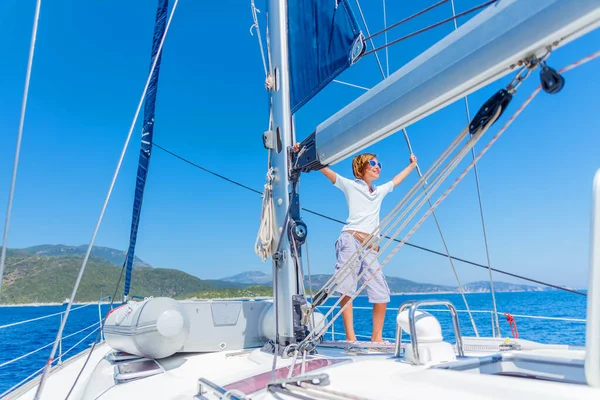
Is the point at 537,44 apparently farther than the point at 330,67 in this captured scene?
No

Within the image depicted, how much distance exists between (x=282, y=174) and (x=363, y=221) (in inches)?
33.3

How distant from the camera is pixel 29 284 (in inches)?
3573

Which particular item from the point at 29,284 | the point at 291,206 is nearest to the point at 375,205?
the point at 291,206

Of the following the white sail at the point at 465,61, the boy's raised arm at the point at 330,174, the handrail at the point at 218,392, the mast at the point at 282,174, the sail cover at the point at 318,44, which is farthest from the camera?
the boy's raised arm at the point at 330,174

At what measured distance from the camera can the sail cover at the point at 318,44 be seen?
94.1 inches

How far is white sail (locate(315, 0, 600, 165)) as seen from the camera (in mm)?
1204

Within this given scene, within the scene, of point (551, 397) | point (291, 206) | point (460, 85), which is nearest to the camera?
point (551, 397)

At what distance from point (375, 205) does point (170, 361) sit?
6.69 ft

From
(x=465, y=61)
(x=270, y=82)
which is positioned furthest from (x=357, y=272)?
(x=465, y=61)

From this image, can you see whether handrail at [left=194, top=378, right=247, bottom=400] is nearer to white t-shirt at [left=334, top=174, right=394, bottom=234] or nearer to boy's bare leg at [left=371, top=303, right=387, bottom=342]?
boy's bare leg at [left=371, top=303, right=387, bottom=342]

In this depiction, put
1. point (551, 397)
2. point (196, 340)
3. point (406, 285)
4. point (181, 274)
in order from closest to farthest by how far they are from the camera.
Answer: point (551, 397) → point (196, 340) → point (406, 285) → point (181, 274)

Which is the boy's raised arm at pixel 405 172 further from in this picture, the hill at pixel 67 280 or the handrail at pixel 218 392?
the hill at pixel 67 280

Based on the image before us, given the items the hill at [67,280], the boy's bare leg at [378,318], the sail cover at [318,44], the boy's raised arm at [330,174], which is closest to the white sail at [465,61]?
the sail cover at [318,44]

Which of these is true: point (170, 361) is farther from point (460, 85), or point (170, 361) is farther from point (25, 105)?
point (460, 85)
